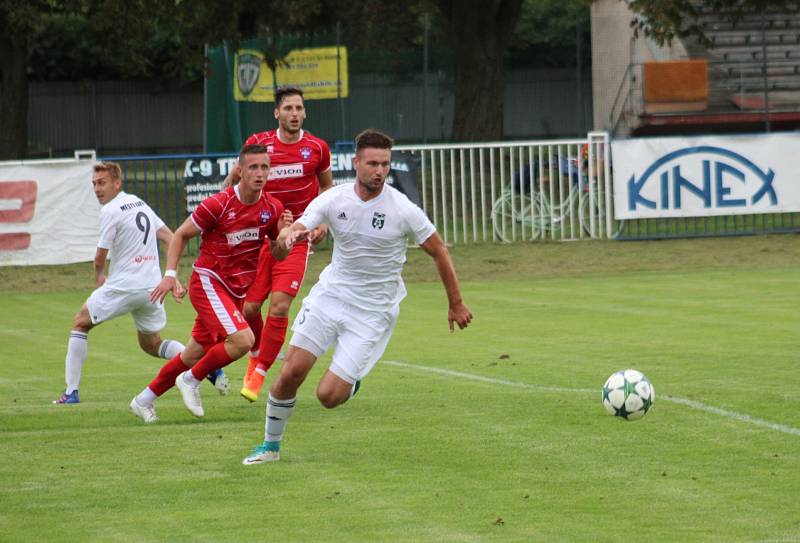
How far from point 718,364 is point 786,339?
1.78 m

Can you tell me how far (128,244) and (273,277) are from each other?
4.03 feet

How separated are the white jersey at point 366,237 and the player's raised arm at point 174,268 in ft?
4.03

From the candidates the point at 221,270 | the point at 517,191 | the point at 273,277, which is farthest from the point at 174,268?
the point at 517,191

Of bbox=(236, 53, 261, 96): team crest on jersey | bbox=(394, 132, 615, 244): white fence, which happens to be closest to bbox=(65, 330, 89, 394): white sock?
bbox=(394, 132, 615, 244): white fence

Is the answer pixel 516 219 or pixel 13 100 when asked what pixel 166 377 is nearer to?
pixel 516 219

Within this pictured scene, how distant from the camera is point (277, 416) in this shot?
26.6ft

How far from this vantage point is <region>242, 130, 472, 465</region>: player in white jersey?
810cm

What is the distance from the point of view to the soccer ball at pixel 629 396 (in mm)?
8852

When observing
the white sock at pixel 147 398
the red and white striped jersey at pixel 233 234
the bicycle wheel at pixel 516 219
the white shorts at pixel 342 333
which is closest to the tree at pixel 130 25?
the bicycle wheel at pixel 516 219

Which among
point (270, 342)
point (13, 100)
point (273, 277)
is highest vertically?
point (13, 100)

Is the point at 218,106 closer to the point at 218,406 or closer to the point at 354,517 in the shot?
the point at 218,406

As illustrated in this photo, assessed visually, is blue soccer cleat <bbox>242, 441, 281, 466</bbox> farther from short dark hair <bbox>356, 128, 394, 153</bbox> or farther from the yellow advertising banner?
the yellow advertising banner

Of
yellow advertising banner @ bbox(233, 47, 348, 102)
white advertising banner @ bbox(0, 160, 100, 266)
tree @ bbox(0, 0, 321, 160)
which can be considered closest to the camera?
white advertising banner @ bbox(0, 160, 100, 266)

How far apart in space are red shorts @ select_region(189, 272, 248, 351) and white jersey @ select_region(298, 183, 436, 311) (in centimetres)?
146
